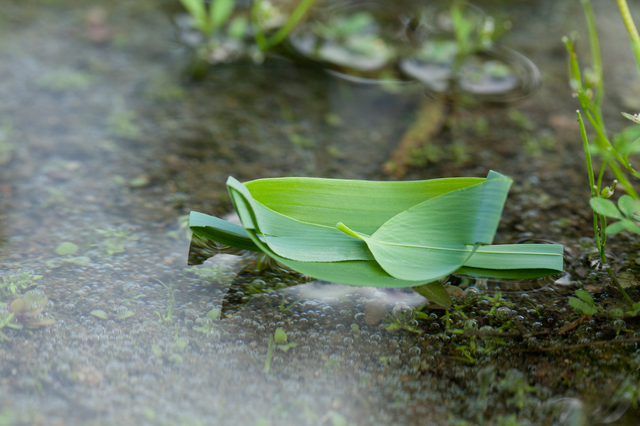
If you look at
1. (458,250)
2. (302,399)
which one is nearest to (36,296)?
(302,399)

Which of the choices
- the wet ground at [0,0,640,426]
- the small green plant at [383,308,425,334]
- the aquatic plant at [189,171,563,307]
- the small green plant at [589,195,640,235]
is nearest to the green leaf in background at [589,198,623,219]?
the small green plant at [589,195,640,235]

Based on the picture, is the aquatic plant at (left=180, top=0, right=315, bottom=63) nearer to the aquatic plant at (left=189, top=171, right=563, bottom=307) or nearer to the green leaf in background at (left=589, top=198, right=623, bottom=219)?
the aquatic plant at (left=189, top=171, right=563, bottom=307)

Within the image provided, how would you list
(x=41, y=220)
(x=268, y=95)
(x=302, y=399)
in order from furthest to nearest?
1. (x=268, y=95)
2. (x=41, y=220)
3. (x=302, y=399)

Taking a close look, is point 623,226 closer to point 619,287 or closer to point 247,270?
point 619,287

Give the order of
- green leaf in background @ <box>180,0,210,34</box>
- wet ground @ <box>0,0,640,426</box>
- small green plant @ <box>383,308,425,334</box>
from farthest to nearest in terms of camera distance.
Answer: green leaf in background @ <box>180,0,210,34</box> < small green plant @ <box>383,308,425,334</box> < wet ground @ <box>0,0,640,426</box>

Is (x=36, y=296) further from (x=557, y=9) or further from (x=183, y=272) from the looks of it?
(x=557, y=9)

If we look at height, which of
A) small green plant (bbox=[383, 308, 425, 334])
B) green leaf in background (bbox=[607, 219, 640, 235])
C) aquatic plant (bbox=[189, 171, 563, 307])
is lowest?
small green plant (bbox=[383, 308, 425, 334])
